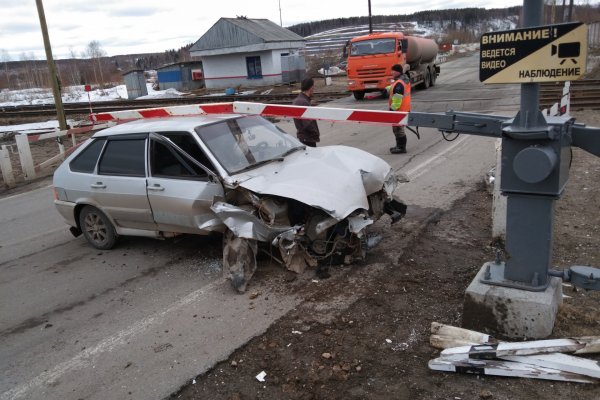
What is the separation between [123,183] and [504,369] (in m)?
4.80

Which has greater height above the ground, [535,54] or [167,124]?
[535,54]

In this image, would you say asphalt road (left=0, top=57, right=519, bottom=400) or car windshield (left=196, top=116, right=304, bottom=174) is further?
car windshield (left=196, top=116, right=304, bottom=174)

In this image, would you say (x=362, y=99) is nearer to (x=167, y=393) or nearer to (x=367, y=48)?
(x=367, y=48)

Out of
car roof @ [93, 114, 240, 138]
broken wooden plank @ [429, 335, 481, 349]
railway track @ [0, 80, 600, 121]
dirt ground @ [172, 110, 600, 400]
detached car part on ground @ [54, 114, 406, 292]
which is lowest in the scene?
dirt ground @ [172, 110, 600, 400]

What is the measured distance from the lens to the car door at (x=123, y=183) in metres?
6.15

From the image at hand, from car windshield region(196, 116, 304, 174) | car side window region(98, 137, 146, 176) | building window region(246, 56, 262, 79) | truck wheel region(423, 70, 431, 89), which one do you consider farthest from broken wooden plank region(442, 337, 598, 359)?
building window region(246, 56, 262, 79)

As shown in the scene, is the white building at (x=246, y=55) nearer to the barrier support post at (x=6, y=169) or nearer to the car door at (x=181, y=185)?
the barrier support post at (x=6, y=169)

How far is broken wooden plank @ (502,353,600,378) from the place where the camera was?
3285 millimetres

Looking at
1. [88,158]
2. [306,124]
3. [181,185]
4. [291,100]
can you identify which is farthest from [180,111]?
[291,100]

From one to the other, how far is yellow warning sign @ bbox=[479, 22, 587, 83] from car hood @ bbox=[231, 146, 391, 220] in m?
2.01

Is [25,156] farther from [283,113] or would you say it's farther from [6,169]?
[283,113]

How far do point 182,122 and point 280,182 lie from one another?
173 cm

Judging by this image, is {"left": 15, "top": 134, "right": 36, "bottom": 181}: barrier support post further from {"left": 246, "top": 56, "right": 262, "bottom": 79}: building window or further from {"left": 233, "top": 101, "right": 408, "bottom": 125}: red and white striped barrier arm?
{"left": 246, "top": 56, "right": 262, "bottom": 79}: building window

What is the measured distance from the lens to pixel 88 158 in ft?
22.3
